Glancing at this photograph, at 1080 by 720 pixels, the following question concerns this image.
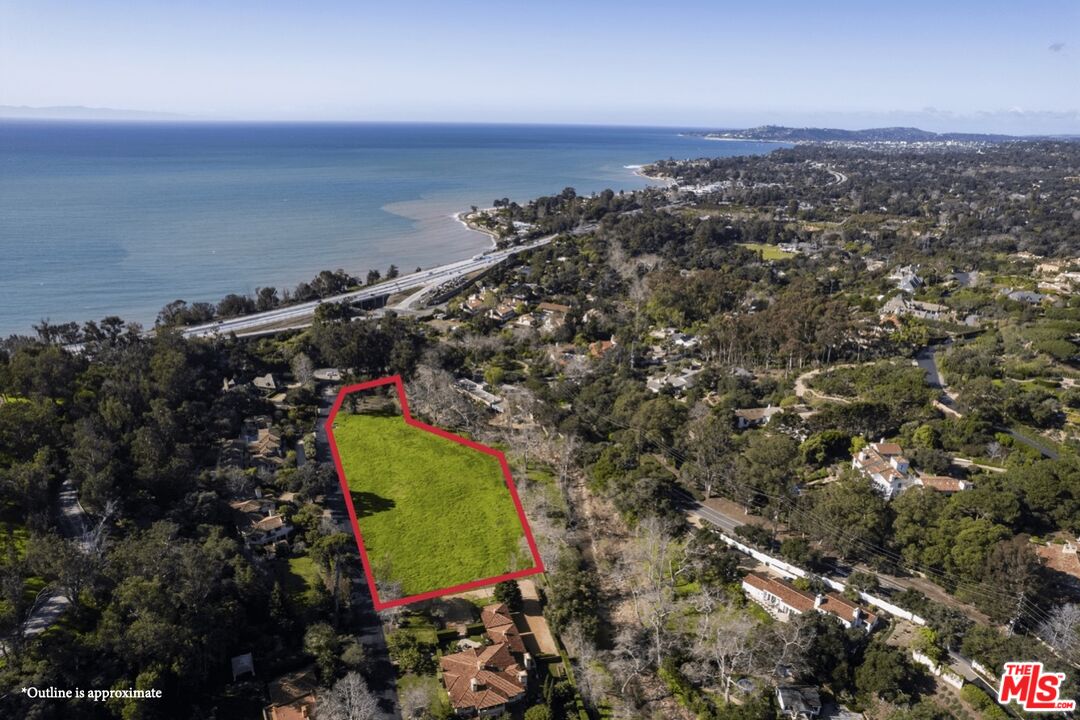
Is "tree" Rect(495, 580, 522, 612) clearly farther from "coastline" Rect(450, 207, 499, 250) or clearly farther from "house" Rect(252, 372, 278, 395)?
"coastline" Rect(450, 207, 499, 250)

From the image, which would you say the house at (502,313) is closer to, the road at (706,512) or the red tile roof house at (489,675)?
the road at (706,512)

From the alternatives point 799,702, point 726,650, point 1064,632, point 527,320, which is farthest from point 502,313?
point 1064,632

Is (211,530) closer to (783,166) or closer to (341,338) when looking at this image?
(341,338)

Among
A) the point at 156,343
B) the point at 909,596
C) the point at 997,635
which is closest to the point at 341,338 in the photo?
the point at 156,343

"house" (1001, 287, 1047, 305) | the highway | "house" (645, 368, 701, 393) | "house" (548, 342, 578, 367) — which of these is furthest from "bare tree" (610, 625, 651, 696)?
"house" (1001, 287, 1047, 305)

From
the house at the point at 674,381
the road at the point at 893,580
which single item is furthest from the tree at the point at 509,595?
the house at the point at 674,381

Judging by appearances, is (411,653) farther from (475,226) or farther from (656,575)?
(475,226)
